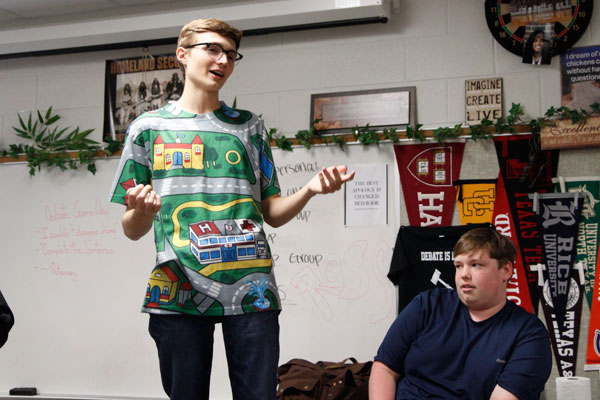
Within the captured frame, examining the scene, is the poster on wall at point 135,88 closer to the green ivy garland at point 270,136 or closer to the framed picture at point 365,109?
the green ivy garland at point 270,136

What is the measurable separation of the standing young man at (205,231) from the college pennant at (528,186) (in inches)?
88.1

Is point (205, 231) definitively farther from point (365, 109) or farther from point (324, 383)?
point (365, 109)

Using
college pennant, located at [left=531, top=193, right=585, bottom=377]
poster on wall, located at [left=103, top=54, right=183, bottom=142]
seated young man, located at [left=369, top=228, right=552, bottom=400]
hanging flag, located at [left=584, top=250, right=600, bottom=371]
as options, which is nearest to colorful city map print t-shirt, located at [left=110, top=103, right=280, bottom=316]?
seated young man, located at [left=369, top=228, right=552, bottom=400]

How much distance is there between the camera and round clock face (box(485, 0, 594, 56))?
3.30 metres

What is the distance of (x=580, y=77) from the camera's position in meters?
3.28

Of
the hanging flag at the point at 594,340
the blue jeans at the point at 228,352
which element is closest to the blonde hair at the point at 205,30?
the blue jeans at the point at 228,352

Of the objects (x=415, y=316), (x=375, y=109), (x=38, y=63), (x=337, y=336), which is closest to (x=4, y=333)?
(x=415, y=316)

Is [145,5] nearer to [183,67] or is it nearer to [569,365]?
[183,67]

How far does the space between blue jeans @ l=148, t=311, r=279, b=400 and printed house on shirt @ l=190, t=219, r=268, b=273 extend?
0.11 meters

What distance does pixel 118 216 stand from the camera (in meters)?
3.82

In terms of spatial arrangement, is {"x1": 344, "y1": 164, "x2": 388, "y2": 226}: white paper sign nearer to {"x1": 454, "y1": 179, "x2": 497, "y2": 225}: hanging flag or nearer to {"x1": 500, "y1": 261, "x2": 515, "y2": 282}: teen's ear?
{"x1": 454, "y1": 179, "x2": 497, "y2": 225}: hanging flag

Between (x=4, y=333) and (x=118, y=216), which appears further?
(x=118, y=216)

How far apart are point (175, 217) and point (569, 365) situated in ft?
8.48

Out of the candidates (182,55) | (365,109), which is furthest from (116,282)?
(182,55)
